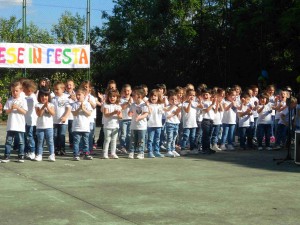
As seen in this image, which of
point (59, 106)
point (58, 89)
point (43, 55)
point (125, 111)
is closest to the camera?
point (58, 89)

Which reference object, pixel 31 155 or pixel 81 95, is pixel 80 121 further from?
pixel 31 155

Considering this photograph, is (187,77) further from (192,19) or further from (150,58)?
(192,19)

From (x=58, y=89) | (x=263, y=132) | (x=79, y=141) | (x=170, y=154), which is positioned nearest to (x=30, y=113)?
(x=58, y=89)

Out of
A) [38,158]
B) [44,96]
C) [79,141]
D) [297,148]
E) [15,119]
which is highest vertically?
[44,96]

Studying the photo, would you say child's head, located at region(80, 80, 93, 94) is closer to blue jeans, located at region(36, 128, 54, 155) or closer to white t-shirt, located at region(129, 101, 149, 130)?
white t-shirt, located at region(129, 101, 149, 130)

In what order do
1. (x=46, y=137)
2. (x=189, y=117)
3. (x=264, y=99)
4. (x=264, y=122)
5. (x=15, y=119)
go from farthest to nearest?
(x=264, y=99) < (x=264, y=122) < (x=189, y=117) < (x=46, y=137) < (x=15, y=119)

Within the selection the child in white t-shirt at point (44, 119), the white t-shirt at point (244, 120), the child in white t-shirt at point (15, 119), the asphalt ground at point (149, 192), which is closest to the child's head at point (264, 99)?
the white t-shirt at point (244, 120)

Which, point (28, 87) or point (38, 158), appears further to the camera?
point (28, 87)

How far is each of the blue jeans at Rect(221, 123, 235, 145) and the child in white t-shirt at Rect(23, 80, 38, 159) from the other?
530cm

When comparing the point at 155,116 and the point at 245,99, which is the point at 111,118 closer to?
the point at 155,116

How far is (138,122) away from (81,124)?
4.31 feet

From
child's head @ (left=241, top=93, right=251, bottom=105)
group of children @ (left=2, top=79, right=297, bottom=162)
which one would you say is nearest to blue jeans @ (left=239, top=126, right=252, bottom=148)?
group of children @ (left=2, top=79, right=297, bottom=162)

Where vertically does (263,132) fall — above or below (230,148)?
above

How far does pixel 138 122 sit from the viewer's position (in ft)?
40.4
